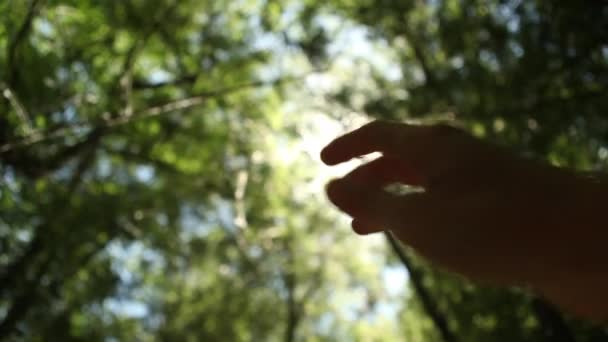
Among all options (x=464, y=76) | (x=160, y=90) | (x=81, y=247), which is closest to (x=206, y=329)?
(x=81, y=247)

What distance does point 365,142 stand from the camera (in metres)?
1.02

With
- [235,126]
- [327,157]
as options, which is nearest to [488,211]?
[327,157]

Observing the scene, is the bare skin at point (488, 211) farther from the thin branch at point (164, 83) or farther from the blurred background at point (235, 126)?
the thin branch at point (164, 83)

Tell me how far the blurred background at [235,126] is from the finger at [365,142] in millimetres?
2617

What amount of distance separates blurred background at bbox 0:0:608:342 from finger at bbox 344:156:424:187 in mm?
2649

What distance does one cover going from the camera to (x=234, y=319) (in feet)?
29.5

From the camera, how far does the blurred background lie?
470 cm

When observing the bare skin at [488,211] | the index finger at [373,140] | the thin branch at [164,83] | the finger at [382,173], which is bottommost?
the bare skin at [488,211]

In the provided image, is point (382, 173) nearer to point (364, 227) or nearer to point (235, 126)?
point (364, 227)

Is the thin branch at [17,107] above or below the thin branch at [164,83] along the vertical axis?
below

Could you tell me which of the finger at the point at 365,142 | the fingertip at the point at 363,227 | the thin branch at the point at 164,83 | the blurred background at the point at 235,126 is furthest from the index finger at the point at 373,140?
the thin branch at the point at 164,83

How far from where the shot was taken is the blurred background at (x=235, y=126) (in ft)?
15.4

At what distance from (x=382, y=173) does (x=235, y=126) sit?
6.23m

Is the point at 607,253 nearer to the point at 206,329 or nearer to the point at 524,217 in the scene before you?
the point at 524,217
